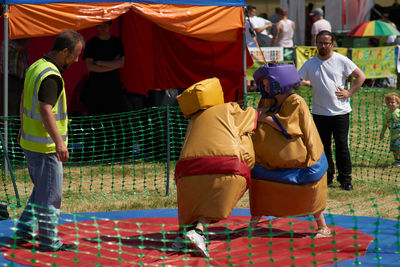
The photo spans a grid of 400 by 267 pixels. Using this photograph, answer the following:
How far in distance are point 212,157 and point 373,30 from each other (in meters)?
12.6

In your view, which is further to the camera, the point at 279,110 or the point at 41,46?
the point at 41,46

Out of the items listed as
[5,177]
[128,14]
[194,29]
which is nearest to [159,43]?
[128,14]

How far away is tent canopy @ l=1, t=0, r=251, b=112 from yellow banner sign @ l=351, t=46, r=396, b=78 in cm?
487

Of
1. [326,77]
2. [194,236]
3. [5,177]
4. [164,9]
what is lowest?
[5,177]

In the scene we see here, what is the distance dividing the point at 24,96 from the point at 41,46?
6.18 meters

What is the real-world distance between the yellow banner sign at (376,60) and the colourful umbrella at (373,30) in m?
1.47

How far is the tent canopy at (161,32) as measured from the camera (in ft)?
28.9

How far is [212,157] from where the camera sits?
18.5 feet

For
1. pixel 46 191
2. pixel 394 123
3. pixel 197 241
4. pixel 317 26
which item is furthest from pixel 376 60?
pixel 46 191

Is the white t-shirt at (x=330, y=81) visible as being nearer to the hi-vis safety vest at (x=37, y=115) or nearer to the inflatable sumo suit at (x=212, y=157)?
the inflatable sumo suit at (x=212, y=157)

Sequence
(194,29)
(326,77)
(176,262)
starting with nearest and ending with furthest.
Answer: (176,262) < (326,77) < (194,29)

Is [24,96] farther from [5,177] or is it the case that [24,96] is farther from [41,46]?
[41,46]

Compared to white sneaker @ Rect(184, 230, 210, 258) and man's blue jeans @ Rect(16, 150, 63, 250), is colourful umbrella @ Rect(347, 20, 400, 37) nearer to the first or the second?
white sneaker @ Rect(184, 230, 210, 258)

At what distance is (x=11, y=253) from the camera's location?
18.9 ft
